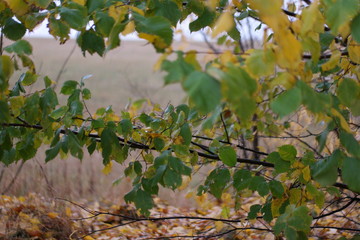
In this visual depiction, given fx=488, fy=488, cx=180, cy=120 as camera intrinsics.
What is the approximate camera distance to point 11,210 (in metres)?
2.57

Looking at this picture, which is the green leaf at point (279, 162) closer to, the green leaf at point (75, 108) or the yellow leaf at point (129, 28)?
the green leaf at point (75, 108)

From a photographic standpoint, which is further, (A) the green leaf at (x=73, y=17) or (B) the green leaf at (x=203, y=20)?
Answer: (B) the green leaf at (x=203, y=20)

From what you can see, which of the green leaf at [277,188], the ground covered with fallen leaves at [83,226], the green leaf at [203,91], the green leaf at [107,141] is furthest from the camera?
the ground covered with fallen leaves at [83,226]

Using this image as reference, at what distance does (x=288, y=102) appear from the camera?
0.81 metres

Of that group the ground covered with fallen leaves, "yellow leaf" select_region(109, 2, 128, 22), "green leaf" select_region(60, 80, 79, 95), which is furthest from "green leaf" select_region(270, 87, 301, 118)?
the ground covered with fallen leaves

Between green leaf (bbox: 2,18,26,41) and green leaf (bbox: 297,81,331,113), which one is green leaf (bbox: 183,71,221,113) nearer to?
green leaf (bbox: 297,81,331,113)

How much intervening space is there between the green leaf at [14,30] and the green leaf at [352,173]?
87 cm

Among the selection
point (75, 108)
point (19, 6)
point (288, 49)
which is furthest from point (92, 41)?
point (288, 49)

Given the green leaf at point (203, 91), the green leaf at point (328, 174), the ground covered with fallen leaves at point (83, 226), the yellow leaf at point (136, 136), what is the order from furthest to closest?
the ground covered with fallen leaves at point (83, 226) < the yellow leaf at point (136, 136) < the green leaf at point (328, 174) < the green leaf at point (203, 91)

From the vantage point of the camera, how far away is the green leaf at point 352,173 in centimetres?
99

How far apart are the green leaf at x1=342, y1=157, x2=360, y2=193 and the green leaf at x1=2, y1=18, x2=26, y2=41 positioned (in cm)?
87

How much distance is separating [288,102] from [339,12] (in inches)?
8.4

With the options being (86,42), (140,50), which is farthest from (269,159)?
(140,50)

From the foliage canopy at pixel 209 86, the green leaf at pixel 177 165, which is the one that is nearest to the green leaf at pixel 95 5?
the foliage canopy at pixel 209 86
